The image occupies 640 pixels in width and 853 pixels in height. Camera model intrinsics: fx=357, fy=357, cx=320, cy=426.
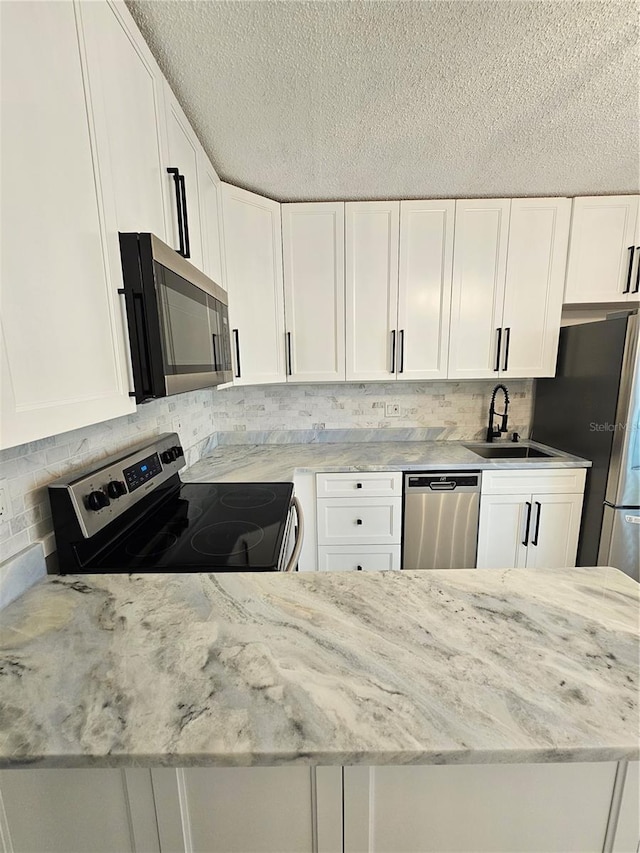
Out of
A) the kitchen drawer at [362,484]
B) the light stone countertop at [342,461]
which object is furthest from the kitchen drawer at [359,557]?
the light stone countertop at [342,461]

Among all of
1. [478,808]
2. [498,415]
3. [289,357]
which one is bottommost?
[478,808]

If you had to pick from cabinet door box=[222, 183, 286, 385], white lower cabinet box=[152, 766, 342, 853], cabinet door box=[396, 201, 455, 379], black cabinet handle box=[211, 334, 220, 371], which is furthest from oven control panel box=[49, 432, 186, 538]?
cabinet door box=[396, 201, 455, 379]

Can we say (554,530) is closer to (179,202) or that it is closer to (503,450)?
(503,450)

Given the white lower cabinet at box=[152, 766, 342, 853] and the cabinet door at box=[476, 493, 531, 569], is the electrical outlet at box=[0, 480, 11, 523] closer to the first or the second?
the white lower cabinet at box=[152, 766, 342, 853]

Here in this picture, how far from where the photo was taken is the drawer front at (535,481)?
2049mm

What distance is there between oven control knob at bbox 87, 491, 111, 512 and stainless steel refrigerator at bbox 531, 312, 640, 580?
2.28 m

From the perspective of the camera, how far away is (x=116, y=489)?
111 cm

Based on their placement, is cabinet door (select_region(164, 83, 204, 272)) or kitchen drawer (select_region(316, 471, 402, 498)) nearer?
cabinet door (select_region(164, 83, 204, 272))

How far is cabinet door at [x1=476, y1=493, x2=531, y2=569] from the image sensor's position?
2090mm

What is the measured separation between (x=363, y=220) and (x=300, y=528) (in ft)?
5.84

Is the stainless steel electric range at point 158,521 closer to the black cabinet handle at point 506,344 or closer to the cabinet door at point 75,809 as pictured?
the cabinet door at point 75,809

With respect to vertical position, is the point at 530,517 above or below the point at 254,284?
below

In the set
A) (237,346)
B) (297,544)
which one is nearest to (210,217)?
(237,346)

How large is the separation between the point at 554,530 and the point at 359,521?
1.15m
